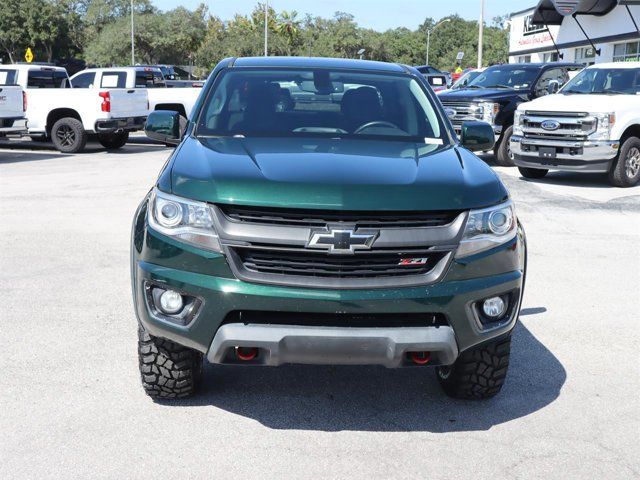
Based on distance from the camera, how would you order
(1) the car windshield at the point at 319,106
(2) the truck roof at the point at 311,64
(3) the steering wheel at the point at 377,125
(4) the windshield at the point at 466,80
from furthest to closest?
(4) the windshield at the point at 466,80 < (2) the truck roof at the point at 311,64 < (3) the steering wheel at the point at 377,125 < (1) the car windshield at the point at 319,106

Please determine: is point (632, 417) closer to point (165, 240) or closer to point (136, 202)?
point (165, 240)

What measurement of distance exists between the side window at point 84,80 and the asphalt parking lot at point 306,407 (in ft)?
45.5

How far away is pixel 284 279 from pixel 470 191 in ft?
3.11

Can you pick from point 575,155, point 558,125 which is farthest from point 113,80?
point 575,155

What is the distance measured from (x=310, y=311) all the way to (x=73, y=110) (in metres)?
15.5

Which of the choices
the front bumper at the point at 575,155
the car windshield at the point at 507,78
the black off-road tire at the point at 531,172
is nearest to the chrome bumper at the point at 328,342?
the front bumper at the point at 575,155

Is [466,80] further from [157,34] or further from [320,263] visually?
[157,34]

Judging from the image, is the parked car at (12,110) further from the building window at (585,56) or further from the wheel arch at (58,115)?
the building window at (585,56)

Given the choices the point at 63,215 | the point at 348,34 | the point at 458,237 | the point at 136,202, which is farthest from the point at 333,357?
the point at 348,34

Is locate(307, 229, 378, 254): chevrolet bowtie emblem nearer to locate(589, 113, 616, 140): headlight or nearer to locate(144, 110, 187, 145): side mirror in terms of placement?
locate(144, 110, 187, 145): side mirror

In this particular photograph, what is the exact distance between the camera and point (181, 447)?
3.85 m

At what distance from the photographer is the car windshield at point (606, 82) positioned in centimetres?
1377

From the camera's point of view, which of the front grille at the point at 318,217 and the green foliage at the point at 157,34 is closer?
the front grille at the point at 318,217

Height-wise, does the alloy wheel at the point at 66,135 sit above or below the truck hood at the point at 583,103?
below
